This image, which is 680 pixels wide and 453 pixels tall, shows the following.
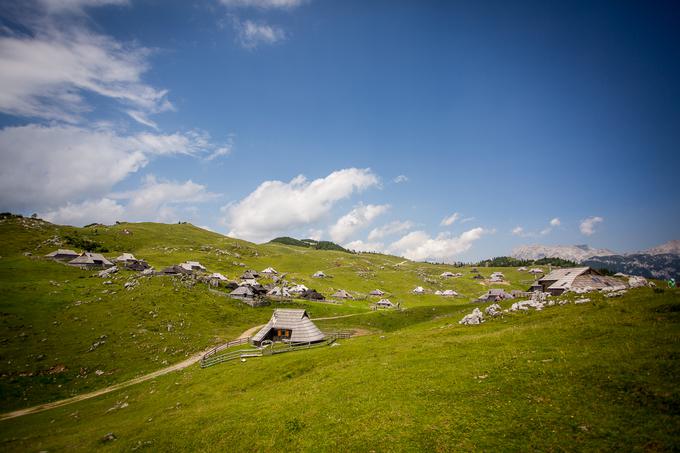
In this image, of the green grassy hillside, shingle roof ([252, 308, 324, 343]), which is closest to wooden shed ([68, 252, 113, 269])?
shingle roof ([252, 308, 324, 343])

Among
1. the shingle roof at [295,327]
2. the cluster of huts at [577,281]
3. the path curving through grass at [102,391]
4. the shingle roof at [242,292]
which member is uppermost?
the shingle roof at [242,292]

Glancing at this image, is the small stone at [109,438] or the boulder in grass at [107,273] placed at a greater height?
the boulder in grass at [107,273]

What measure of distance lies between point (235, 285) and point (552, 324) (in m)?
111

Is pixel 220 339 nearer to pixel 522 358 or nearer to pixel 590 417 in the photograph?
pixel 522 358

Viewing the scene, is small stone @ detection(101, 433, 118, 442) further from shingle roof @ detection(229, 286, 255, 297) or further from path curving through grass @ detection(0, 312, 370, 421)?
shingle roof @ detection(229, 286, 255, 297)

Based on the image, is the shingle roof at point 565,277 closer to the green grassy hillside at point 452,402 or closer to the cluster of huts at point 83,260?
the green grassy hillside at point 452,402

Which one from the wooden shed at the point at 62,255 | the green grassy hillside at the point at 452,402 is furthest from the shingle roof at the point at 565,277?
the wooden shed at the point at 62,255

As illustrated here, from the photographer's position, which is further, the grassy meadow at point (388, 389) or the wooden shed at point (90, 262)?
the wooden shed at point (90, 262)

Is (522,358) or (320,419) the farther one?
(522,358)

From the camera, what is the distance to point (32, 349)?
4969 cm

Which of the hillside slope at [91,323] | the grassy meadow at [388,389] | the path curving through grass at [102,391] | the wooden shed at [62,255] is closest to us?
the grassy meadow at [388,389]

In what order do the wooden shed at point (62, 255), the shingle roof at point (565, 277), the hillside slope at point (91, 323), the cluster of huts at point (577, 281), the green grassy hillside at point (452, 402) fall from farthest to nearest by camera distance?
the wooden shed at point (62, 255) → the shingle roof at point (565, 277) → the cluster of huts at point (577, 281) → the hillside slope at point (91, 323) → the green grassy hillside at point (452, 402)

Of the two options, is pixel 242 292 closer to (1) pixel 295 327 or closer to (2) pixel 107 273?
(2) pixel 107 273

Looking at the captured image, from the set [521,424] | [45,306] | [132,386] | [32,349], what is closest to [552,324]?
[521,424]
